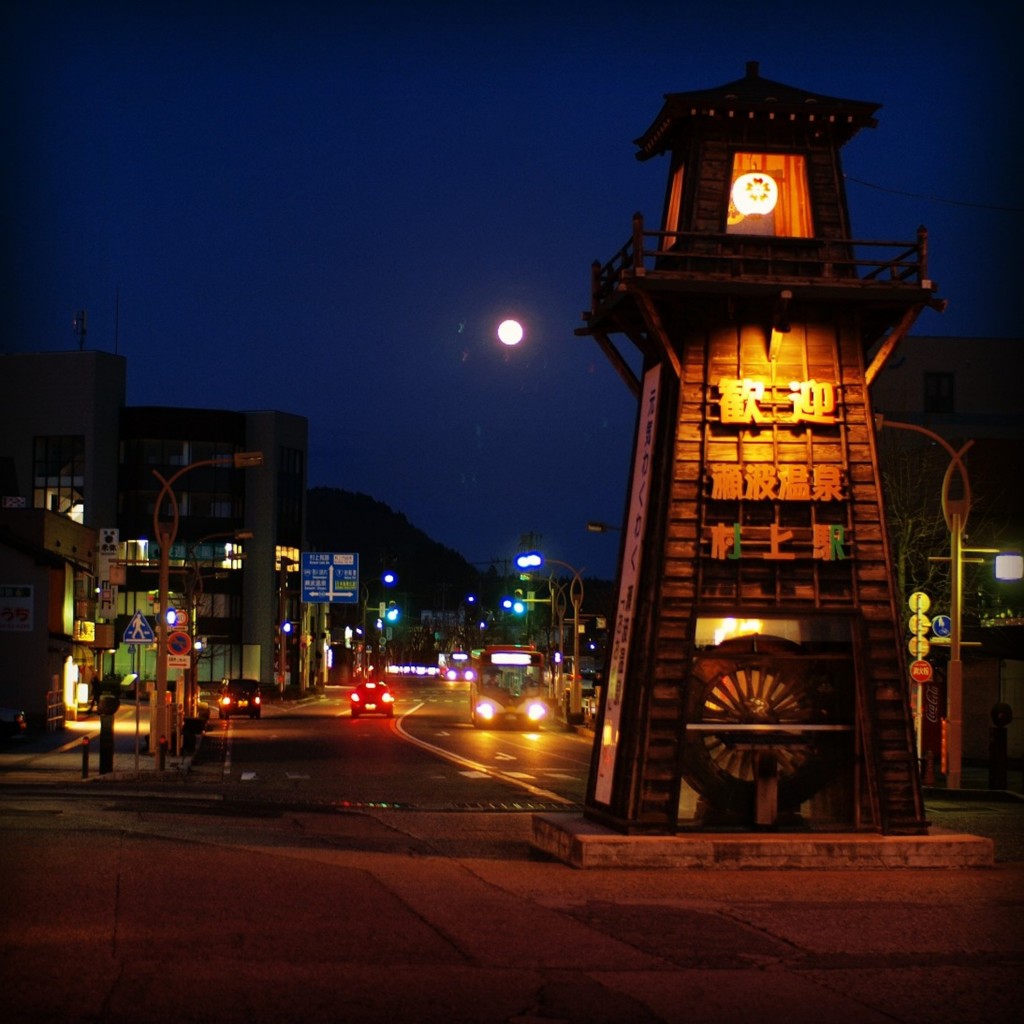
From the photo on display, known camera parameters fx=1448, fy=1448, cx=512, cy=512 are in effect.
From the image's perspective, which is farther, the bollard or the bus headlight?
the bus headlight

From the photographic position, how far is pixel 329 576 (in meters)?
78.9

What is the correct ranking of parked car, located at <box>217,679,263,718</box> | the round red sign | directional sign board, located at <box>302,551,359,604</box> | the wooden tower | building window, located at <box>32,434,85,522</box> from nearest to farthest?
the wooden tower → the round red sign → parked car, located at <box>217,679,263,718</box> → directional sign board, located at <box>302,551,359,604</box> → building window, located at <box>32,434,85,522</box>

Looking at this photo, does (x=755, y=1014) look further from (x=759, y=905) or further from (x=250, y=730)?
(x=250, y=730)

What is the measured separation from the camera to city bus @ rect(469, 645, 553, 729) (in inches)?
2261

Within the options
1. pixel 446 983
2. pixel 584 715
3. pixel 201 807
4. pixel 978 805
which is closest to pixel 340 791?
pixel 201 807

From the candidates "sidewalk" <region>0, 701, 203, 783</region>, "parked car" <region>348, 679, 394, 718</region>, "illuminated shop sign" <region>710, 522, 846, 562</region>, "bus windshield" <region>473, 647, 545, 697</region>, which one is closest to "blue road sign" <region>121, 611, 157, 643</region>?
"sidewalk" <region>0, 701, 203, 783</region>

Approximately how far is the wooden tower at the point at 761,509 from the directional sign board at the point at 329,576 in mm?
62748

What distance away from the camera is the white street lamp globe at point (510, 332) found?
58.6 ft

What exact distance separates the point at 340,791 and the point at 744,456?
46.6 feet

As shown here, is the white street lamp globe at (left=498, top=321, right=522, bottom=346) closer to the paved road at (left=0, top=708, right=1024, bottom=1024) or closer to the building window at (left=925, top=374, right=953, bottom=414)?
the paved road at (left=0, top=708, right=1024, bottom=1024)

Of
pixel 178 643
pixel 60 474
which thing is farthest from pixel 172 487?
pixel 178 643

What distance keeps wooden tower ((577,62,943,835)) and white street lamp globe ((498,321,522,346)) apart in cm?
149

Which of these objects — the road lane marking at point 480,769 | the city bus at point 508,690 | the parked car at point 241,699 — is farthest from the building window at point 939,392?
the parked car at point 241,699

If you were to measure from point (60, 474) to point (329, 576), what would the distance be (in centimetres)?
3231
